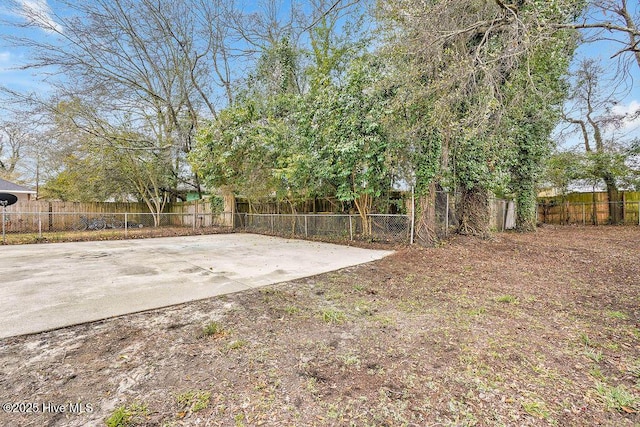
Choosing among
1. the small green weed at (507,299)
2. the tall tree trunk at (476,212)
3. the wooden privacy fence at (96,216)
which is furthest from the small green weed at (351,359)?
the wooden privacy fence at (96,216)

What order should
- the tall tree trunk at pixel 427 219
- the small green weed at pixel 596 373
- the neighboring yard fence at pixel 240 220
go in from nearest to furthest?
the small green weed at pixel 596 373
the tall tree trunk at pixel 427 219
the neighboring yard fence at pixel 240 220

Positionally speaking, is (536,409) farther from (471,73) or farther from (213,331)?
(471,73)

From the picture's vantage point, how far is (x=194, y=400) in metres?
1.75

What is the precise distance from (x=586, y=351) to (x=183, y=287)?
451cm

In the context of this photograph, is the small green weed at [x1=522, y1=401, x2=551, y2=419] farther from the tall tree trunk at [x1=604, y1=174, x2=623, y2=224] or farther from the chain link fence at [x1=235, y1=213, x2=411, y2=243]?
the tall tree trunk at [x1=604, y1=174, x2=623, y2=224]

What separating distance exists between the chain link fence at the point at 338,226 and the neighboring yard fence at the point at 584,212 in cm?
1355

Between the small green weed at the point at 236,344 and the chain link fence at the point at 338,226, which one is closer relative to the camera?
the small green weed at the point at 236,344

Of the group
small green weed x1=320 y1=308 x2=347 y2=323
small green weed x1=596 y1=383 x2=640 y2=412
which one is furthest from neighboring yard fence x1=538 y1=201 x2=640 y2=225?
small green weed x1=320 y1=308 x2=347 y2=323

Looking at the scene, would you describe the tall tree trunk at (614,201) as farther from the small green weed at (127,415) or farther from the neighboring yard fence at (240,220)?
the small green weed at (127,415)

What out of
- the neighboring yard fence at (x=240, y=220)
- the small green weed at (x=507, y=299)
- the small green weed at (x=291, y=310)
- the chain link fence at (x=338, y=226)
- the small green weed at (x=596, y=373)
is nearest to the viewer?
the small green weed at (x=596, y=373)

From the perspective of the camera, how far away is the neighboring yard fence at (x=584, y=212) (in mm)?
13805

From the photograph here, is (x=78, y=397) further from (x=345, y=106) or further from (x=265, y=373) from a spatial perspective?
(x=345, y=106)

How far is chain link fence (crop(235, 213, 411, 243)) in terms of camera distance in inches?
324

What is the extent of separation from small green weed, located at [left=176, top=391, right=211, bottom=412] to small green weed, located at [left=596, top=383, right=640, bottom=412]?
2.39 meters
